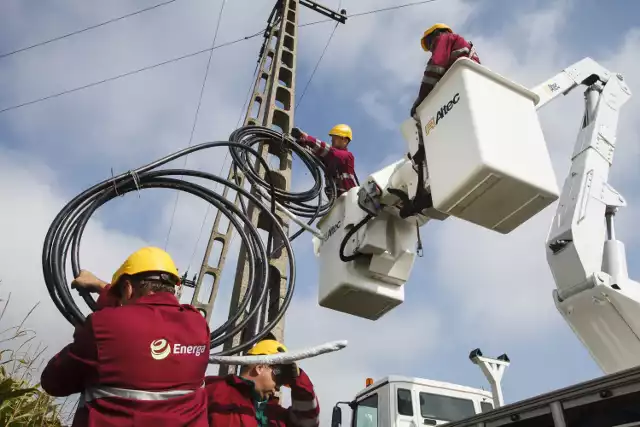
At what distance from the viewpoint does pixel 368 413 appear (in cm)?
534

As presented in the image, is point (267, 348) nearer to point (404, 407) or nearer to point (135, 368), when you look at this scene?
point (135, 368)

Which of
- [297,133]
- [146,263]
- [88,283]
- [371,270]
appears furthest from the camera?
[297,133]

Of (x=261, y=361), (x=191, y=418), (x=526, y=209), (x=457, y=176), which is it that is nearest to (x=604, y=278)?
(x=526, y=209)

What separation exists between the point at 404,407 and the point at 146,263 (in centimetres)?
378

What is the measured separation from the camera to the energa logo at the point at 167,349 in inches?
66.9

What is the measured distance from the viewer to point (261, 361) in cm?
212

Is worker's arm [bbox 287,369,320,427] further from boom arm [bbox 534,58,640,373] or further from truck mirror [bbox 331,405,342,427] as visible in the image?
truck mirror [bbox 331,405,342,427]

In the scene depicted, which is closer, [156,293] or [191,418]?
[191,418]

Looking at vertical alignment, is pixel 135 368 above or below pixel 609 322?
below

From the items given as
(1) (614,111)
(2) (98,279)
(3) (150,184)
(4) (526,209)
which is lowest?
(2) (98,279)

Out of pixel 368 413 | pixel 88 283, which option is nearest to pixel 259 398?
pixel 88 283

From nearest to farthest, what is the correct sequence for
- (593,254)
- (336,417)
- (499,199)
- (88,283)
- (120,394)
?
(120,394)
(88,283)
(499,199)
(593,254)
(336,417)

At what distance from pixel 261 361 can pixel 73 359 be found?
2.35 feet

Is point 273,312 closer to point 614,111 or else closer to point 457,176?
point 457,176
